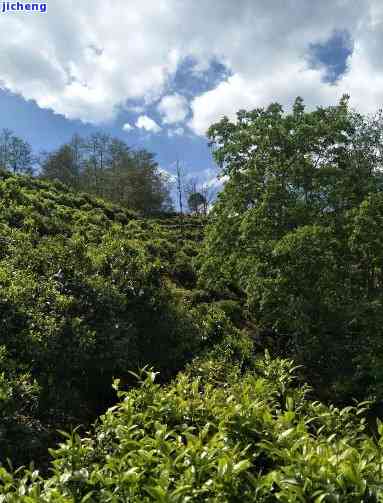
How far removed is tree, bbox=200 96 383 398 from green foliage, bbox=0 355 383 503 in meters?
7.53

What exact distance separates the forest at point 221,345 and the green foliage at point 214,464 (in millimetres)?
18

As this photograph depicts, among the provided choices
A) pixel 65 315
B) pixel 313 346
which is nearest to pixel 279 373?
pixel 65 315

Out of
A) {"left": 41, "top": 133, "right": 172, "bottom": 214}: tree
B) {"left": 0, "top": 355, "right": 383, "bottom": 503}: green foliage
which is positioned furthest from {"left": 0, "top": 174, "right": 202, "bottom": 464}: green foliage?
{"left": 41, "top": 133, "right": 172, "bottom": 214}: tree

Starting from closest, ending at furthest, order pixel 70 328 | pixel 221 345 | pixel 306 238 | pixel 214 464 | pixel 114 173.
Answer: pixel 214 464, pixel 70 328, pixel 221 345, pixel 306 238, pixel 114 173

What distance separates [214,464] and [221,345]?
6481 mm

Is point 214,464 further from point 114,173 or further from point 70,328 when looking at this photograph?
point 114,173

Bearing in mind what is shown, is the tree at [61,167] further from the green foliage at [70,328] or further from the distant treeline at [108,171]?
the green foliage at [70,328]

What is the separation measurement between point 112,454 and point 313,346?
945cm

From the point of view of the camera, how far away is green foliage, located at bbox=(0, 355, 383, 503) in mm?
3145

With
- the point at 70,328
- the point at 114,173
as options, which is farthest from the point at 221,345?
the point at 114,173

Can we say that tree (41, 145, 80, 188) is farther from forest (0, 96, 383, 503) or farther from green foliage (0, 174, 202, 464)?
green foliage (0, 174, 202, 464)

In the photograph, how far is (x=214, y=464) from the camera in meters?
3.51

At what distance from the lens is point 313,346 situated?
1235cm

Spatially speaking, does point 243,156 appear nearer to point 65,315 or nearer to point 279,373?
point 65,315
